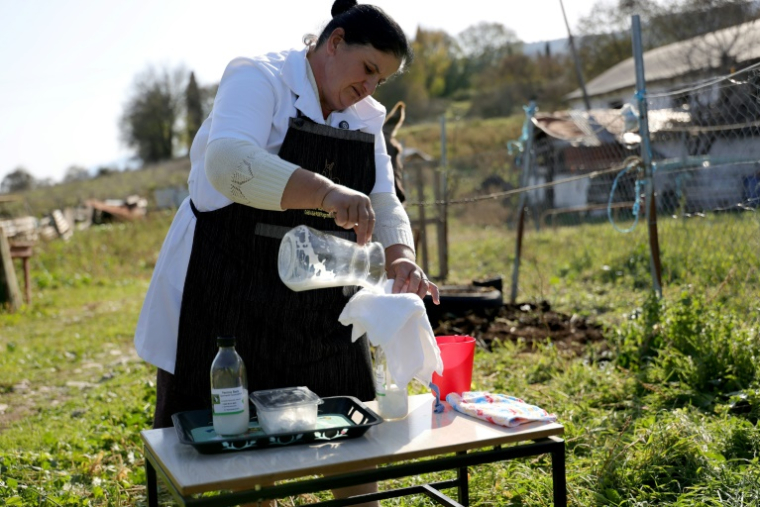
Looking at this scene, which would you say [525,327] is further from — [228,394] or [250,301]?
[228,394]

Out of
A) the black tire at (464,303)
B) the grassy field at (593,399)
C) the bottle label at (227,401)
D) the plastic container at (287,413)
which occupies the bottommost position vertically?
the grassy field at (593,399)

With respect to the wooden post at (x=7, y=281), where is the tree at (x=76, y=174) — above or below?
above

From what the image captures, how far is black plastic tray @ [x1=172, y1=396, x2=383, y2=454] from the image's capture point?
6.11ft

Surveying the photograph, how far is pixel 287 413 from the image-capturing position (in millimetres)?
1956

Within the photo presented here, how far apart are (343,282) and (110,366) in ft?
16.2

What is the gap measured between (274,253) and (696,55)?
2450 centimetres

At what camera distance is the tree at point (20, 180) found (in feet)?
142

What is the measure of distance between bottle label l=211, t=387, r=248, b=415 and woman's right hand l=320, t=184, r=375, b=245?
0.48m

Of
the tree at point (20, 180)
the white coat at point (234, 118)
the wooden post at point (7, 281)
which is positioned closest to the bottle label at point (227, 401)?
the white coat at point (234, 118)

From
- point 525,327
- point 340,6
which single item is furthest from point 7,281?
point 340,6

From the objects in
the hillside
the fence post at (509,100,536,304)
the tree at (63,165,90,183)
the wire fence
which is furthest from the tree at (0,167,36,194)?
the fence post at (509,100,536,304)

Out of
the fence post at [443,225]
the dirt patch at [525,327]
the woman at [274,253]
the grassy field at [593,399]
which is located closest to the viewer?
the woman at [274,253]

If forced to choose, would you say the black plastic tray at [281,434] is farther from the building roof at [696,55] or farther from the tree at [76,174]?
the tree at [76,174]

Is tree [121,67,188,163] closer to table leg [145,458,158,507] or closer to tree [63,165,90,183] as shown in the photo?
tree [63,165,90,183]
